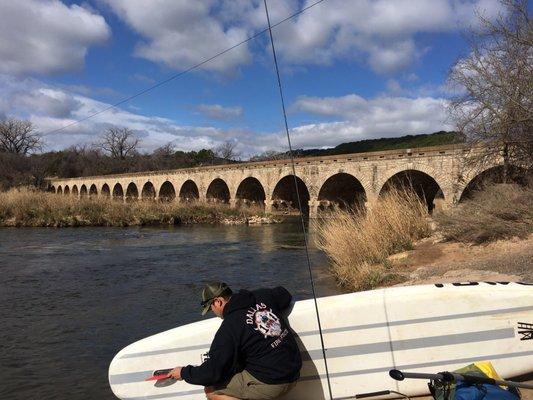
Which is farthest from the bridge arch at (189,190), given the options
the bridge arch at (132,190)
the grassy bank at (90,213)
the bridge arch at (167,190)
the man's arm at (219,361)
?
the man's arm at (219,361)

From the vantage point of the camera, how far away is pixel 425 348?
3695mm

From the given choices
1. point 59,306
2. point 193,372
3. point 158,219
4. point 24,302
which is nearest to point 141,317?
point 59,306

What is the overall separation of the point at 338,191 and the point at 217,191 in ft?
45.3

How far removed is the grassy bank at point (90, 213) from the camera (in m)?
23.3

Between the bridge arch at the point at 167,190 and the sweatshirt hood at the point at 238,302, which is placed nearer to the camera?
the sweatshirt hood at the point at 238,302

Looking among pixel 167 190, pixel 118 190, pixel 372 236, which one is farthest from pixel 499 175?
pixel 118 190

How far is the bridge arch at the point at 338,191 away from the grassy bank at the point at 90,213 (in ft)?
15.3

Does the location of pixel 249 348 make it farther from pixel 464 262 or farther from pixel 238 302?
pixel 464 262

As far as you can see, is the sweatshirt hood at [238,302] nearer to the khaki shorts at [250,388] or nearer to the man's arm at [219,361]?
the man's arm at [219,361]

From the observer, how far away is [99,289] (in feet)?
Answer: 30.5

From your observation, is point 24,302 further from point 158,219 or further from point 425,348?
point 158,219

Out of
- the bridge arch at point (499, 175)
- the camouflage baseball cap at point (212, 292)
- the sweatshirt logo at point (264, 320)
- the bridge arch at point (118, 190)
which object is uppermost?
the bridge arch at point (118, 190)

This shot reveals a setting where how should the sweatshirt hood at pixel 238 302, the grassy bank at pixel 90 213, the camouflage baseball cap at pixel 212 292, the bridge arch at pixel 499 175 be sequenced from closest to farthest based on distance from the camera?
the sweatshirt hood at pixel 238 302, the camouflage baseball cap at pixel 212 292, the bridge arch at pixel 499 175, the grassy bank at pixel 90 213

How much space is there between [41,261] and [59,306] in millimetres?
5321
